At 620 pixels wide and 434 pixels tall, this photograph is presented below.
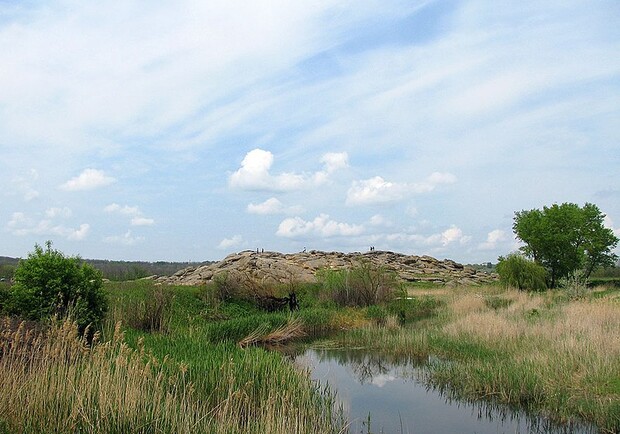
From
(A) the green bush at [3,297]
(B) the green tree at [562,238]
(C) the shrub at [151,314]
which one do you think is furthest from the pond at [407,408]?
(B) the green tree at [562,238]

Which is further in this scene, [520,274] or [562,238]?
[562,238]

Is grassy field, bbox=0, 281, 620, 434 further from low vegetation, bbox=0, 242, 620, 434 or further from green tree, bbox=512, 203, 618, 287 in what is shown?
green tree, bbox=512, 203, 618, 287

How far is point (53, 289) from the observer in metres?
11.9

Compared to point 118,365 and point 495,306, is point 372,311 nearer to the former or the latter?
point 495,306

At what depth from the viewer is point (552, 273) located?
45.3m

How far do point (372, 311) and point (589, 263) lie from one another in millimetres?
38502

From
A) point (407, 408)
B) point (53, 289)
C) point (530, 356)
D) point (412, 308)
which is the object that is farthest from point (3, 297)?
point (412, 308)

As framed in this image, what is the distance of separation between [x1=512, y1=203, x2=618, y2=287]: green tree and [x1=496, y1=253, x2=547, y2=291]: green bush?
9.26 meters

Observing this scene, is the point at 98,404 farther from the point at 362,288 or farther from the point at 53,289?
the point at 362,288

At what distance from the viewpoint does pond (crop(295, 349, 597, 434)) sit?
358 inches

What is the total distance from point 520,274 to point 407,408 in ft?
82.9

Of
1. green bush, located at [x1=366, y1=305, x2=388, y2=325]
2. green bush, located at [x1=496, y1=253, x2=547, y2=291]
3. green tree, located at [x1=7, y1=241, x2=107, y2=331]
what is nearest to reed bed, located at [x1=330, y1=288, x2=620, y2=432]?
green bush, located at [x1=366, y1=305, x2=388, y2=325]

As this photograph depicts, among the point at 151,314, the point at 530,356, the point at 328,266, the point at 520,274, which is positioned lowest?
the point at 530,356

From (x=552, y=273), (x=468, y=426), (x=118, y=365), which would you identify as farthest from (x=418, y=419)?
(x=552, y=273)
